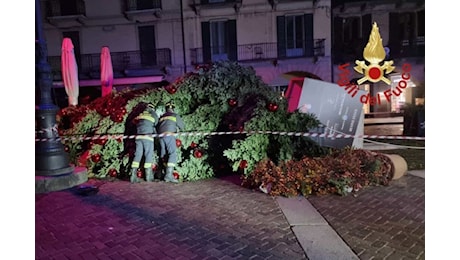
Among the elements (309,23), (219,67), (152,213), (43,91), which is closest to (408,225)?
(152,213)

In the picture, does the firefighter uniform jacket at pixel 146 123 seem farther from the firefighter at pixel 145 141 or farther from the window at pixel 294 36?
the window at pixel 294 36

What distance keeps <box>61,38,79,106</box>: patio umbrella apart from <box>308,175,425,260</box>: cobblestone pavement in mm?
5573

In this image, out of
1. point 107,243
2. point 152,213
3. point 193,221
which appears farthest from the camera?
point 152,213

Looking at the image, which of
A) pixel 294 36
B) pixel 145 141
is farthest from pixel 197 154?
pixel 294 36

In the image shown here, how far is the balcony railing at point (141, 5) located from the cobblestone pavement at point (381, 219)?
628 cm

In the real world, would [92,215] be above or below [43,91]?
below

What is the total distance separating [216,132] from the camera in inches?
231

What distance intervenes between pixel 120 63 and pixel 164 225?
645 centimetres

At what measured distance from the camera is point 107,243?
3156 mm

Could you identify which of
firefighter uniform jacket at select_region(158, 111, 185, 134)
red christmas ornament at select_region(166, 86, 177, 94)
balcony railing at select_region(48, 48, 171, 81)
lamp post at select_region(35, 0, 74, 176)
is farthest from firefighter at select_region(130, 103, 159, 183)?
balcony railing at select_region(48, 48, 171, 81)

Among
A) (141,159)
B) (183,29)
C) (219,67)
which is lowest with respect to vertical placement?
(141,159)

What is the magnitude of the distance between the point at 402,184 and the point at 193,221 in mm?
3399

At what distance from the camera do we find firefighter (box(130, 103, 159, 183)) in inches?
213

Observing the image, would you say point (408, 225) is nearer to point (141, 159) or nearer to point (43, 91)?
point (141, 159)
